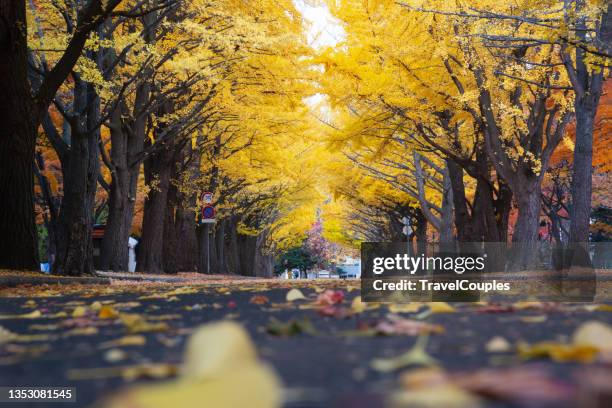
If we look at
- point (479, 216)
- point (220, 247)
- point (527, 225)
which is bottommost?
point (220, 247)

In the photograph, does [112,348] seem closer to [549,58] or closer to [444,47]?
[444,47]

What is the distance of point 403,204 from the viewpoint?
41531mm

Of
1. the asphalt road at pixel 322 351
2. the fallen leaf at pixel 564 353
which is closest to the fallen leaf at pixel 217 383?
the asphalt road at pixel 322 351

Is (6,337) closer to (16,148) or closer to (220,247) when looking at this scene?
(16,148)

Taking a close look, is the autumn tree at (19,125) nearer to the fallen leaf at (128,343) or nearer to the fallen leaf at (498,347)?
the fallen leaf at (128,343)

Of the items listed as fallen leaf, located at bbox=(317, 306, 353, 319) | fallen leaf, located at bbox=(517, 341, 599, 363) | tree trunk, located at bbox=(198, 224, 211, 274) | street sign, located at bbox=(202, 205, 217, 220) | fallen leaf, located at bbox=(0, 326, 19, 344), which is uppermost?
street sign, located at bbox=(202, 205, 217, 220)

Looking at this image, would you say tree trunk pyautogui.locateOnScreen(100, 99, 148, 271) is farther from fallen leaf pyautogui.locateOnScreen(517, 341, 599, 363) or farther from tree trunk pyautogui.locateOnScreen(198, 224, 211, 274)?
fallen leaf pyautogui.locateOnScreen(517, 341, 599, 363)

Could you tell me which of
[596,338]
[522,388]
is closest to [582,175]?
[596,338]

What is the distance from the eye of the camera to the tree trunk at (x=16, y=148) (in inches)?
484

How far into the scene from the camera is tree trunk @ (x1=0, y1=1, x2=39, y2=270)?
1230cm

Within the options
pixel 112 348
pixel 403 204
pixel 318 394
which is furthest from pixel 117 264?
pixel 403 204

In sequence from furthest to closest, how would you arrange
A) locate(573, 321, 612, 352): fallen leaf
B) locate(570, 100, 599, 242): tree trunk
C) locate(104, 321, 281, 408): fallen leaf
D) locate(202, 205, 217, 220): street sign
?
locate(202, 205, 217, 220): street sign < locate(570, 100, 599, 242): tree trunk < locate(573, 321, 612, 352): fallen leaf < locate(104, 321, 281, 408): fallen leaf

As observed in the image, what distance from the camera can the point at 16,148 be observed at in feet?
41.4

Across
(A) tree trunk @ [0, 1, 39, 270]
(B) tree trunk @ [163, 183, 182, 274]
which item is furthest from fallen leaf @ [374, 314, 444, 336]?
(B) tree trunk @ [163, 183, 182, 274]
